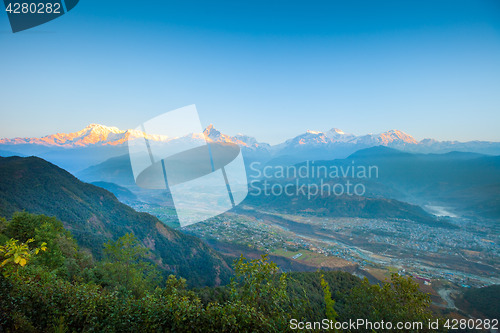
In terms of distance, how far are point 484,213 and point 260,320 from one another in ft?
547

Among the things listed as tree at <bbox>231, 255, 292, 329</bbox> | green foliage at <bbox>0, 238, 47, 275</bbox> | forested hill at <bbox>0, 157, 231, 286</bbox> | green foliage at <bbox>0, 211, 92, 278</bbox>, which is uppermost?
green foliage at <bbox>0, 238, 47, 275</bbox>

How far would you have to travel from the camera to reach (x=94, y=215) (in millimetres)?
45875

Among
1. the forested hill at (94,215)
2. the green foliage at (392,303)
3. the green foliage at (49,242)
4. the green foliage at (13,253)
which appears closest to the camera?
the green foliage at (13,253)

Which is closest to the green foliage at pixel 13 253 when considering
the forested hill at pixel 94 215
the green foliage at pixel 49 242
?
the green foliage at pixel 49 242

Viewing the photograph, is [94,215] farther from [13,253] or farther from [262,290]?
[262,290]

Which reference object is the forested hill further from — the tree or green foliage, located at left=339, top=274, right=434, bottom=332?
the tree

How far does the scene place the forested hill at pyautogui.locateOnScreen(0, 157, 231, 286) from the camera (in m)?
38.2

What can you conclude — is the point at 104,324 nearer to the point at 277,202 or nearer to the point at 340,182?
the point at 277,202

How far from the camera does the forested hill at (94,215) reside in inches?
1505

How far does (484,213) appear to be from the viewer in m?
113

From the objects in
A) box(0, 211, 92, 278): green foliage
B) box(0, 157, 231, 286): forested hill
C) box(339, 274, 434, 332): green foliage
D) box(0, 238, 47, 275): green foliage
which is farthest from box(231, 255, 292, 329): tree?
box(0, 157, 231, 286): forested hill

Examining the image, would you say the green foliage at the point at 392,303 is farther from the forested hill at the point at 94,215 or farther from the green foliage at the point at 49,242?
the forested hill at the point at 94,215

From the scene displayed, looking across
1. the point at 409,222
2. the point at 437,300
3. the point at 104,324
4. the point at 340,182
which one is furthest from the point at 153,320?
the point at 340,182

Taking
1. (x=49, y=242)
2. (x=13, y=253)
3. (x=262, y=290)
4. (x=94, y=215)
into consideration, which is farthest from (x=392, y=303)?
(x=94, y=215)
